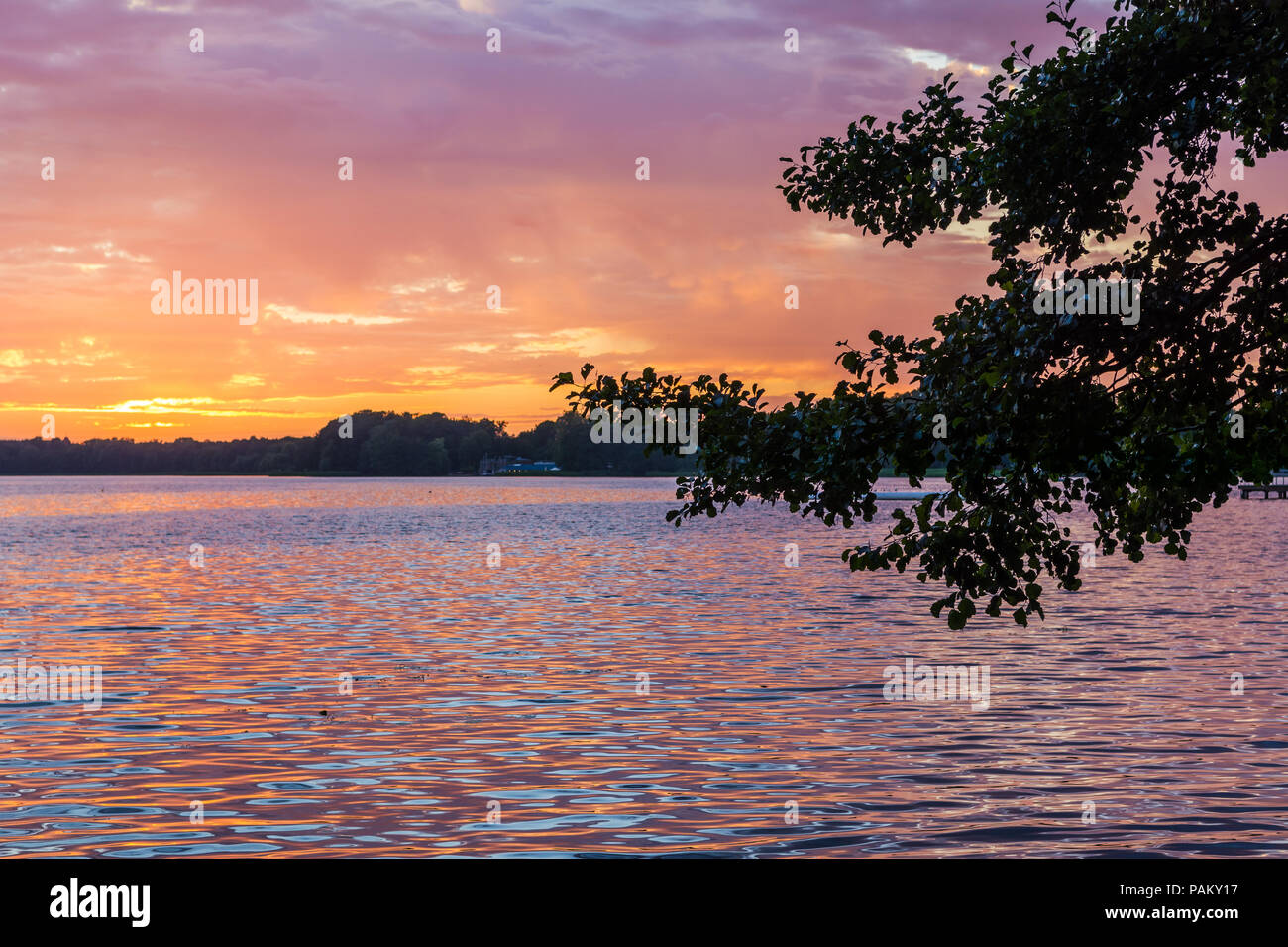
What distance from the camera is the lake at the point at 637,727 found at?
13594mm

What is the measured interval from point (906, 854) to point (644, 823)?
9.10ft

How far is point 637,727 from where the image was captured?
19.5 meters

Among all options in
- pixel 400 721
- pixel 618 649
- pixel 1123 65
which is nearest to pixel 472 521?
pixel 618 649

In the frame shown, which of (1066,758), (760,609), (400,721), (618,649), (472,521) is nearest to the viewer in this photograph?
(1066,758)

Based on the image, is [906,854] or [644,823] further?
[644,823]

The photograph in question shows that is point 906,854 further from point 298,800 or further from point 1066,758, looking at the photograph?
point 298,800

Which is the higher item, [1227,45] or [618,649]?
[1227,45]

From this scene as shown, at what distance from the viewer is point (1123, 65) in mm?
14086

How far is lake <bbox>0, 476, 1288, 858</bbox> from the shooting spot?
13.6m

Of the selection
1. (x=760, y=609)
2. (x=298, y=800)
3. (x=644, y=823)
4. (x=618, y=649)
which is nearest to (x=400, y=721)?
(x=298, y=800)

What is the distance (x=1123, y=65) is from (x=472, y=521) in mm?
109017
